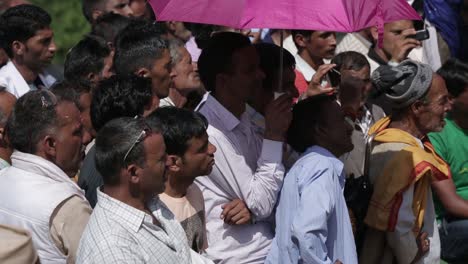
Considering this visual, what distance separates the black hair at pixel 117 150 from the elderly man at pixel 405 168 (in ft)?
6.68

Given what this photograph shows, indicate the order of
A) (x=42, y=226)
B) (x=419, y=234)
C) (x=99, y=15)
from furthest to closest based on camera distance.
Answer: (x=99, y=15) → (x=419, y=234) → (x=42, y=226)

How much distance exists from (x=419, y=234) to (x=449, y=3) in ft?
12.7

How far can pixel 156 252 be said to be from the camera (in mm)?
4637

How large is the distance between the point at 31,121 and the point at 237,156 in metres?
1.17

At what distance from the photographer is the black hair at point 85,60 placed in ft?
23.1

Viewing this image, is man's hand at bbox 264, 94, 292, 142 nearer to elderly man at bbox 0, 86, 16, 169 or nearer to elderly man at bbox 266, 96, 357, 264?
elderly man at bbox 266, 96, 357, 264

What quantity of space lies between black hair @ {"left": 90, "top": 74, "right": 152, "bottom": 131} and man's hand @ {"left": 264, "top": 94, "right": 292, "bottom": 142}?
651 millimetres

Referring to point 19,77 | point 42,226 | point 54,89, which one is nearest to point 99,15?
point 19,77

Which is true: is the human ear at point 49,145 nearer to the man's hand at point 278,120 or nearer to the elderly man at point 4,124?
the elderly man at point 4,124

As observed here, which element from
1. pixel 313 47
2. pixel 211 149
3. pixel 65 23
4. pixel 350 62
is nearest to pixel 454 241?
pixel 350 62

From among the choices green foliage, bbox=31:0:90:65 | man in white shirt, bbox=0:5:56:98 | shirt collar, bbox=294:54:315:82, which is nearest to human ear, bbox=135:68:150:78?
man in white shirt, bbox=0:5:56:98

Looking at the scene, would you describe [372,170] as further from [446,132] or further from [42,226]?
[42,226]

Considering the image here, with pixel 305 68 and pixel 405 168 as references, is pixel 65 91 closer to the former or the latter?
pixel 405 168

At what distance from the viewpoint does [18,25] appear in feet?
25.5
